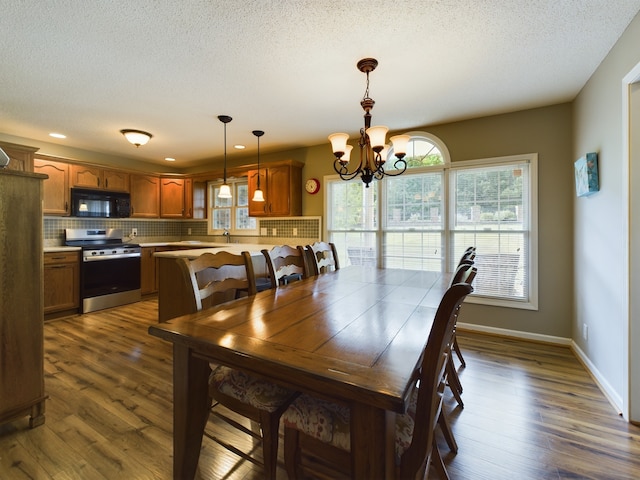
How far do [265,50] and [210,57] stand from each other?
1.40ft

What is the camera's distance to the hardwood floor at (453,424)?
56.1 inches

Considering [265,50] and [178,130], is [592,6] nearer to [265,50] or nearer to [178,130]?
[265,50]

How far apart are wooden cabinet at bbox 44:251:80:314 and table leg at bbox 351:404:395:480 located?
446 cm

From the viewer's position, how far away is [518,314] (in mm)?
3062

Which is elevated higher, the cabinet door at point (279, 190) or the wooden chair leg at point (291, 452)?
the cabinet door at point (279, 190)

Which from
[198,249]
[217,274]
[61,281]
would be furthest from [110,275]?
[217,274]

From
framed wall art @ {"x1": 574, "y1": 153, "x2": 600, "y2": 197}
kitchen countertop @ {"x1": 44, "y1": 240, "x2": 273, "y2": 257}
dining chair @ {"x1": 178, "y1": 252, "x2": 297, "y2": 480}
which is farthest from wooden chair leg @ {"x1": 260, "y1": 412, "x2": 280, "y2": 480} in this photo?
framed wall art @ {"x1": 574, "y1": 153, "x2": 600, "y2": 197}

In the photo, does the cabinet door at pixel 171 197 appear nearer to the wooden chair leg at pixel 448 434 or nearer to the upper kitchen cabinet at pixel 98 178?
the upper kitchen cabinet at pixel 98 178

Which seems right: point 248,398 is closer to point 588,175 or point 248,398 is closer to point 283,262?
point 283,262

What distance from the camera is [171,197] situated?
5.29 metres

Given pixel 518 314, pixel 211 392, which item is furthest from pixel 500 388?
pixel 211 392

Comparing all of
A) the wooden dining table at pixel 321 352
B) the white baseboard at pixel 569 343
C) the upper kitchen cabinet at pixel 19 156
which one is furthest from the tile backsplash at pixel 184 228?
the wooden dining table at pixel 321 352

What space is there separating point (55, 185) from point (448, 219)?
518 centimetres

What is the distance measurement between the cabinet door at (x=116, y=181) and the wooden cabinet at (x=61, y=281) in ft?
3.90
